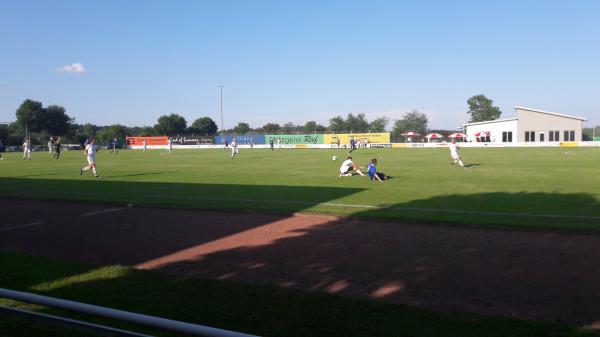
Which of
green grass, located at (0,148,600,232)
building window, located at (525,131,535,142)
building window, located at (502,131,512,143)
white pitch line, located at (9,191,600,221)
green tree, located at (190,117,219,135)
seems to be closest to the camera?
white pitch line, located at (9,191,600,221)

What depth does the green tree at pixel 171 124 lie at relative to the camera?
126769 millimetres

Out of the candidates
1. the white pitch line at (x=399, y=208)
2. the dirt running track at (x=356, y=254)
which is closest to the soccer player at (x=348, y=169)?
the white pitch line at (x=399, y=208)

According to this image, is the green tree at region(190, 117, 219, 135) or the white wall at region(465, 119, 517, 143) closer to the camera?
the white wall at region(465, 119, 517, 143)

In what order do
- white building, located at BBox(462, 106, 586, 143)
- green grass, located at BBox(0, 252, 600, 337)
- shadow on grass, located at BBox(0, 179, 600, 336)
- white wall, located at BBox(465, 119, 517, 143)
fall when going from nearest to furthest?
green grass, located at BBox(0, 252, 600, 337), shadow on grass, located at BBox(0, 179, 600, 336), white building, located at BBox(462, 106, 586, 143), white wall, located at BBox(465, 119, 517, 143)

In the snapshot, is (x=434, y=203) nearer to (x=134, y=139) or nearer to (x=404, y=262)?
(x=404, y=262)

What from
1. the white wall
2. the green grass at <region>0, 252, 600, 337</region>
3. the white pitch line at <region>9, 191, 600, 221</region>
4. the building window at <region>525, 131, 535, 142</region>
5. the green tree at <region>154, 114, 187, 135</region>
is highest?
the green tree at <region>154, 114, 187, 135</region>

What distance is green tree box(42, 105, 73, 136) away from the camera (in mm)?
108375

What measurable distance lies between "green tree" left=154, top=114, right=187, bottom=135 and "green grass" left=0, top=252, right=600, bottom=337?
12288 cm

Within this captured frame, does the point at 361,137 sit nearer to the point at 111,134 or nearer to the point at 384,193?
the point at 384,193

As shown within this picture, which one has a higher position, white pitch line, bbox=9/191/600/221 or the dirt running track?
white pitch line, bbox=9/191/600/221

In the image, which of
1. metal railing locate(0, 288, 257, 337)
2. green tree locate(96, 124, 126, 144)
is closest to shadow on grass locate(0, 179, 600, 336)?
metal railing locate(0, 288, 257, 337)

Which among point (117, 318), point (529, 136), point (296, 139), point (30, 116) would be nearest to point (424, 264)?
point (117, 318)

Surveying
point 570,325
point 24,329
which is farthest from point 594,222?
point 24,329

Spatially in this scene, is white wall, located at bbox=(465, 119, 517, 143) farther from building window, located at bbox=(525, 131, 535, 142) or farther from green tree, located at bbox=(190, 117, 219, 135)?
green tree, located at bbox=(190, 117, 219, 135)
